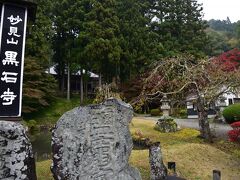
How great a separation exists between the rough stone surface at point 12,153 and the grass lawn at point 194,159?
3.70 meters

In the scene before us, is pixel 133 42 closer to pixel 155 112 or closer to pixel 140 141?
pixel 155 112

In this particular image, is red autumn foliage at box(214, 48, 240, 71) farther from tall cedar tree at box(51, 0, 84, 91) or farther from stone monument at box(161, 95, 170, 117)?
tall cedar tree at box(51, 0, 84, 91)

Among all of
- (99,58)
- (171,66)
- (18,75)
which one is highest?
(99,58)

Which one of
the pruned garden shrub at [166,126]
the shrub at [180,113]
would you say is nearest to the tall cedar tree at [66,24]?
the shrub at [180,113]

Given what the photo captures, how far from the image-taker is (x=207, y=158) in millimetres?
9648

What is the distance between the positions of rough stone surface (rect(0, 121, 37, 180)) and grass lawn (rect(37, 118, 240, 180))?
3.70 meters

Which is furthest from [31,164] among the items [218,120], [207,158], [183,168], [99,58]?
[99,58]

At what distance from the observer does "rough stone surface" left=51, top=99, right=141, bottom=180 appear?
3.88 metres

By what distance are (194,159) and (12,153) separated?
704 centimetres

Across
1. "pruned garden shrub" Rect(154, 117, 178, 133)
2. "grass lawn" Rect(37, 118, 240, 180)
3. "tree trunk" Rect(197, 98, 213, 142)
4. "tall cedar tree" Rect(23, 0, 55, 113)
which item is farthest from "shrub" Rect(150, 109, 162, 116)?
"tree trunk" Rect(197, 98, 213, 142)

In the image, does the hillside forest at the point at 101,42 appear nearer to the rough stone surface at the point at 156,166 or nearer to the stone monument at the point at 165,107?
the stone monument at the point at 165,107

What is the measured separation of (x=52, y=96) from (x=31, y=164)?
21800mm

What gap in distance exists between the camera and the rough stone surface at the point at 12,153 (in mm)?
3277

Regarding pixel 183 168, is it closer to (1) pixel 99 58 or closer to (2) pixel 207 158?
(2) pixel 207 158
